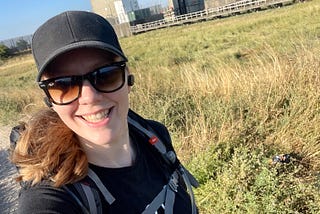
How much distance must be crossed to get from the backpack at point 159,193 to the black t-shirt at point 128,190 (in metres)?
0.02

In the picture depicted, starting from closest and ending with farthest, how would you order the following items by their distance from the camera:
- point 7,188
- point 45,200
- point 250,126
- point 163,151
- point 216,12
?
point 45,200 → point 163,151 → point 250,126 → point 7,188 → point 216,12

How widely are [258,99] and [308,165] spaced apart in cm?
125

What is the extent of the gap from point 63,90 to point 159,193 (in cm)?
56

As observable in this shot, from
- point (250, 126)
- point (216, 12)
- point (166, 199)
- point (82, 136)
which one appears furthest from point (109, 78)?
point (216, 12)

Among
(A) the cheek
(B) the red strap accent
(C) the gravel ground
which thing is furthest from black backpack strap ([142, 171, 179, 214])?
(C) the gravel ground

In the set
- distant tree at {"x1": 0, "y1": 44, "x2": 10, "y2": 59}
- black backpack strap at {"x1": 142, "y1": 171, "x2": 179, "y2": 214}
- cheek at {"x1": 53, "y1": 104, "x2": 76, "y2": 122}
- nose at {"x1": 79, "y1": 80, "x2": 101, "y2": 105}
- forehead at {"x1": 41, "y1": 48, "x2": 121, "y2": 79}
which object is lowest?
distant tree at {"x1": 0, "y1": 44, "x2": 10, "y2": 59}

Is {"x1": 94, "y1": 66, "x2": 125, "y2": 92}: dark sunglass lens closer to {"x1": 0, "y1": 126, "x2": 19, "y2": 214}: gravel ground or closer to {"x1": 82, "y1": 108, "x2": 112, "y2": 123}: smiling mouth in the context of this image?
{"x1": 82, "y1": 108, "x2": 112, "y2": 123}: smiling mouth

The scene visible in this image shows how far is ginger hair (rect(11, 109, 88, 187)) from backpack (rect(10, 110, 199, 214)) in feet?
0.12

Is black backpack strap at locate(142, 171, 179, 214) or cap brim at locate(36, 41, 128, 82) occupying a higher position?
cap brim at locate(36, 41, 128, 82)

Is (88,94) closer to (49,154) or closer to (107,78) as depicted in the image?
(107,78)

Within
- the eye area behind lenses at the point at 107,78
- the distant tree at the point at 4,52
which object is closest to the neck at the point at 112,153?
the eye area behind lenses at the point at 107,78

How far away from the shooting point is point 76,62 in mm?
1346

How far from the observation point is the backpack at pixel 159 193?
1.26 m

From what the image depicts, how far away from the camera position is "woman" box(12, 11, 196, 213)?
1.25 metres
